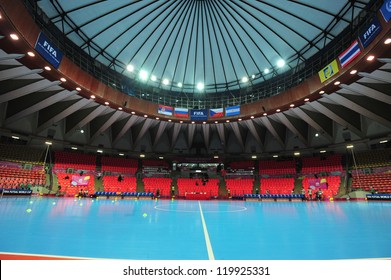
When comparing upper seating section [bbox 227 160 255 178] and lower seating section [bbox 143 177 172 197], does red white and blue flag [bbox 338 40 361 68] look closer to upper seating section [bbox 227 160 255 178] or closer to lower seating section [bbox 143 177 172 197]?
upper seating section [bbox 227 160 255 178]

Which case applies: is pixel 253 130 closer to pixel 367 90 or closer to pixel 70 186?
pixel 367 90

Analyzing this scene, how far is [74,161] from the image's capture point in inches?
1309

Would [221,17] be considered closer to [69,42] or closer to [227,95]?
[227,95]

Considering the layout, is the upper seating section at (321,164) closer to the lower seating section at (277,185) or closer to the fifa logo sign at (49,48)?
the lower seating section at (277,185)

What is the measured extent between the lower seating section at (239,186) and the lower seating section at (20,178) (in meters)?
29.2

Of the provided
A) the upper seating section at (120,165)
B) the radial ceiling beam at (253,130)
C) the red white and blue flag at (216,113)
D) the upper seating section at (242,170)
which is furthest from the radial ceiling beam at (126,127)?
the upper seating section at (242,170)

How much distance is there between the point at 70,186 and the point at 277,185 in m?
33.4

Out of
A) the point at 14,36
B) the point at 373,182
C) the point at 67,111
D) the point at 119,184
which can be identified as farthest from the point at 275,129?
the point at 14,36

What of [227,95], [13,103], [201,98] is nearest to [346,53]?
[227,95]

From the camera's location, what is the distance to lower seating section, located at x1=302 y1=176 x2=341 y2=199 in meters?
30.5

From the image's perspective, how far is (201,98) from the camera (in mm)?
34438

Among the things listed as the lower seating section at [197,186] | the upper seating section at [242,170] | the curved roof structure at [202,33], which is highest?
the curved roof structure at [202,33]

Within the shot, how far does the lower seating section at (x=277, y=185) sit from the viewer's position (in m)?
34.3

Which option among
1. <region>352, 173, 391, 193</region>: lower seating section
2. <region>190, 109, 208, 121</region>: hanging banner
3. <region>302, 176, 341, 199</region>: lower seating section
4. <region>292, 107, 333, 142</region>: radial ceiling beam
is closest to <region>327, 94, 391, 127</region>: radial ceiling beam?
<region>292, 107, 333, 142</region>: radial ceiling beam
